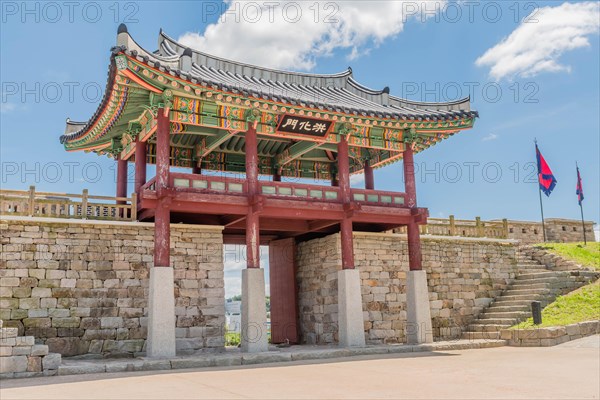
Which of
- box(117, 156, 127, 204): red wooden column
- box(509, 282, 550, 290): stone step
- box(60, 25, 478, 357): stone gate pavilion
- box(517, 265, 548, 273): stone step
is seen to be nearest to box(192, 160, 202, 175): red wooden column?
box(60, 25, 478, 357): stone gate pavilion

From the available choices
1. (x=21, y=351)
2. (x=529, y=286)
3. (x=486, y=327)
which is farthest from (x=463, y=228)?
(x=21, y=351)

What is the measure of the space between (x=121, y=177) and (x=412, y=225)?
1088 cm

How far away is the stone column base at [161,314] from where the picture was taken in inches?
588

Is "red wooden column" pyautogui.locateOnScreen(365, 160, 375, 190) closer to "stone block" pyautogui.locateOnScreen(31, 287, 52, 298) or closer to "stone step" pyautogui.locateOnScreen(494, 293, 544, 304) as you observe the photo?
"stone step" pyautogui.locateOnScreen(494, 293, 544, 304)

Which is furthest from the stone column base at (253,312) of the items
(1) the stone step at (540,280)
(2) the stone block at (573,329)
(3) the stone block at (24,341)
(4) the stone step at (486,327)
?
(1) the stone step at (540,280)

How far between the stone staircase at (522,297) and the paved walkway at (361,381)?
17.0 ft

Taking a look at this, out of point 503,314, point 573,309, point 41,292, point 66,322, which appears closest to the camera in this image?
point 41,292

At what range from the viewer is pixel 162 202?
15.9 m

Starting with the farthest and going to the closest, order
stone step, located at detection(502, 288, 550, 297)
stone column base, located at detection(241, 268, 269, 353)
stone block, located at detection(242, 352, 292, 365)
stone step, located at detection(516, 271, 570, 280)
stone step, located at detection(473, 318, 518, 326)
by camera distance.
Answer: stone step, located at detection(516, 271, 570, 280), stone step, located at detection(502, 288, 550, 297), stone step, located at detection(473, 318, 518, 326), stone column base, located at detection(241, 268, 269, 353), stone block, located at detection(242, 352, 292, 365)

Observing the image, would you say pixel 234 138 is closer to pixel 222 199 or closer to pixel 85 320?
pixel 222 199

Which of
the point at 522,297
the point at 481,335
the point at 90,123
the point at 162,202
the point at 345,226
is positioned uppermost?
the point at 90,123

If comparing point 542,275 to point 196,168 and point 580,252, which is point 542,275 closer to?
point 580,252

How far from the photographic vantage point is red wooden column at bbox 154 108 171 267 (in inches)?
613

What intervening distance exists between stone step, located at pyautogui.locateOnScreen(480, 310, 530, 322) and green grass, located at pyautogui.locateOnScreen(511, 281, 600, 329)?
494 mm
